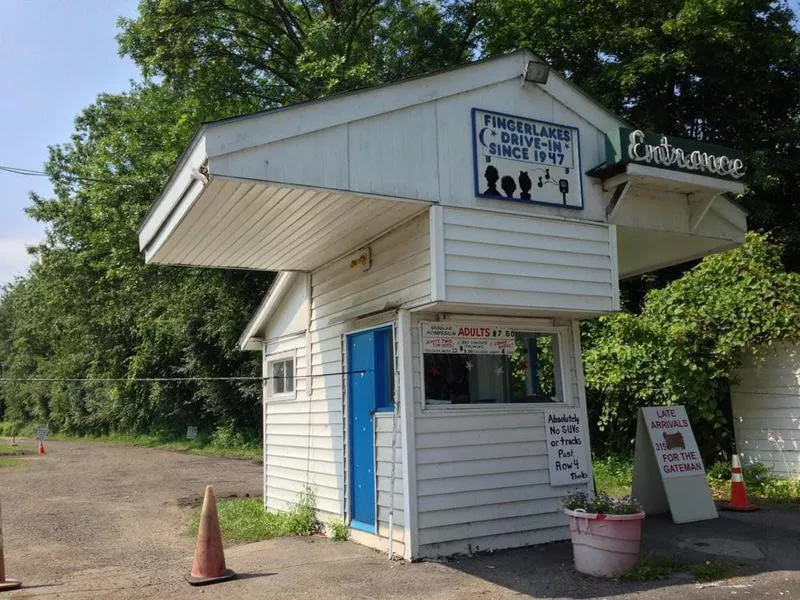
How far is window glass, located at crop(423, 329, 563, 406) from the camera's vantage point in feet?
23.4

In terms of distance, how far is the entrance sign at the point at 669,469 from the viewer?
27.3 feet

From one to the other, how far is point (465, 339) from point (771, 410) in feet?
18.9

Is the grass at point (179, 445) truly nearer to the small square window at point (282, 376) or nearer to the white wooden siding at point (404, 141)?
the small square window at point (282, 376)

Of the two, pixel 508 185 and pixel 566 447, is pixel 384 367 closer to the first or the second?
pixel 566 447

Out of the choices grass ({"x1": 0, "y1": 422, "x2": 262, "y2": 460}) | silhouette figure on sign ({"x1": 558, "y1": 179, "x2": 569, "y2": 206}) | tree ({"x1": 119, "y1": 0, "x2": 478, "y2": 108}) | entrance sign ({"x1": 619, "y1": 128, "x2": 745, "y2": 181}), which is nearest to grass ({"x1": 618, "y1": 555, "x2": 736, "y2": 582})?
silhouette figure on sign ({"x1": 558, "y1": 179, "x2": 569, "y2": 206})

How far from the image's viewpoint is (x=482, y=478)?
7062mm

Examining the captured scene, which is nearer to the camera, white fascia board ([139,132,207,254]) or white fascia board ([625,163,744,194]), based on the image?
white fascia board ([139,132,207,254])

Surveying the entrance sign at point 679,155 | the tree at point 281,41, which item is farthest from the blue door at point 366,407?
the tree at point 281,41

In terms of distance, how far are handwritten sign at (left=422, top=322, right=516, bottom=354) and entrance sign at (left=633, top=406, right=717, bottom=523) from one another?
2.39m

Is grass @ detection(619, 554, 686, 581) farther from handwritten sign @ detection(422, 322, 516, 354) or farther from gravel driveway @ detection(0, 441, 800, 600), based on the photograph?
handwritten sign @ detection(422, 322, 516, 354)

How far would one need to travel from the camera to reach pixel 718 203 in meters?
8.20

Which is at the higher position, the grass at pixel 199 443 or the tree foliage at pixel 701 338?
the tree foliage at pixel 701 338

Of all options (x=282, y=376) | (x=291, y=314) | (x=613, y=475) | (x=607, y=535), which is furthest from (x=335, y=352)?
(x=613, y=475)

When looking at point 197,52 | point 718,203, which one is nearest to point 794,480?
point 718,203
